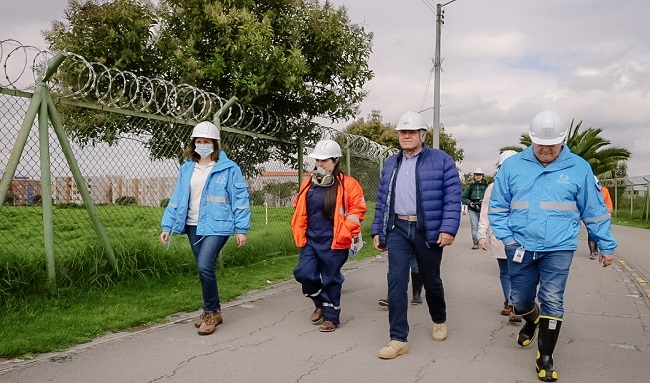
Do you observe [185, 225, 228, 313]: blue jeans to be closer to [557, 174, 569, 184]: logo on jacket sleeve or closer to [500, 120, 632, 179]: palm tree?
[557, 174, 569, 184]: logo on jacket sleeve

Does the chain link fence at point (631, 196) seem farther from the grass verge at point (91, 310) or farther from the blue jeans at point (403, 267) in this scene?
the blue jeans at point (403, 267)

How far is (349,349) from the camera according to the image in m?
5.25

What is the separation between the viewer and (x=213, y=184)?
580 centimetres

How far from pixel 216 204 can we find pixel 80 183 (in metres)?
1.90

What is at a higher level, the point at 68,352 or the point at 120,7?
the point at 120,7

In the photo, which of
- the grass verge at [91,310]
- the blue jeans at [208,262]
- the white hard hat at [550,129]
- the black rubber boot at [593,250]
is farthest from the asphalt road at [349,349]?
the black rubber boot at [593,250]

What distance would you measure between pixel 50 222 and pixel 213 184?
1.77 metres

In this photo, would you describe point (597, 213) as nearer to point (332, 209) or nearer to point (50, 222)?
point (332, 209)

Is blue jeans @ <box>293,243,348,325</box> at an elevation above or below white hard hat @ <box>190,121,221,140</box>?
below

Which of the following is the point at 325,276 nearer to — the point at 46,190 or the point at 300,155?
the point at 46,190

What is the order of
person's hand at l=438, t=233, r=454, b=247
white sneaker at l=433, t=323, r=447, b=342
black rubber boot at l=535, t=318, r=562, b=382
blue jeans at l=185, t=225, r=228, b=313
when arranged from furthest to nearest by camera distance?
blue jeans at l=185, t=225, r=228, b=313 < white sneaker at l=433, t=323, r=447, b=342 < person's hand at l=438, t=233, r=454, b=247 < black rubber boot at l=535, t=318, r=562, b=382

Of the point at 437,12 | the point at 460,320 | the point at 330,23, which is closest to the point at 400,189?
the point at 460,320

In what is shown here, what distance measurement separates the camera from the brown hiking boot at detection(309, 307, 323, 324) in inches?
243

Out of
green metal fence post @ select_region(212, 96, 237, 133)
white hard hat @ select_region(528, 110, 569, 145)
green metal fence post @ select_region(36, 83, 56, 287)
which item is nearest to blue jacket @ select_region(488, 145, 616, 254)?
white hard hat @ select_region(528, 110, 569, 145)
